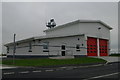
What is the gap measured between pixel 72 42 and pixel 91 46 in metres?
4.13

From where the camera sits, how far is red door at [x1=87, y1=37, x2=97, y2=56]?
3144 centimetres

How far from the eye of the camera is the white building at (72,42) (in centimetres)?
2847

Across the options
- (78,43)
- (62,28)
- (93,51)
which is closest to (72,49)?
(78,43)

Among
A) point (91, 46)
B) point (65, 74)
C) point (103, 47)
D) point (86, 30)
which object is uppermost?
point (86, 30)

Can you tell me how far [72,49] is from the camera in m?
30.1

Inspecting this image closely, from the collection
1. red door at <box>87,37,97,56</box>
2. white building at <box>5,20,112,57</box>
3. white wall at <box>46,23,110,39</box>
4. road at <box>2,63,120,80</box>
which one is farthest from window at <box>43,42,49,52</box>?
road at <box>2,63,120,80</box>

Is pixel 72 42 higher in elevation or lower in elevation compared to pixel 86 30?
lower

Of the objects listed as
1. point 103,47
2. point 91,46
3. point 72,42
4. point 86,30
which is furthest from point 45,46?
point 103,47

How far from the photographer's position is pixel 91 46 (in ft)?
105

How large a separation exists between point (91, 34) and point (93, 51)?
323cm

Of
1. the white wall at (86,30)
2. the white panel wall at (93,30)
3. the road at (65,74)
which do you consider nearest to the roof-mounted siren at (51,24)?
the white wall at (86,30)

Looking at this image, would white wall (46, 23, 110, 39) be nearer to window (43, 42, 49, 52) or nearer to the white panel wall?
the white panel wall

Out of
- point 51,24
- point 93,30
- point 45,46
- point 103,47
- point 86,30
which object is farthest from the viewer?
point 51,24

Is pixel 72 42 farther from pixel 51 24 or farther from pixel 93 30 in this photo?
pixel 51 24
